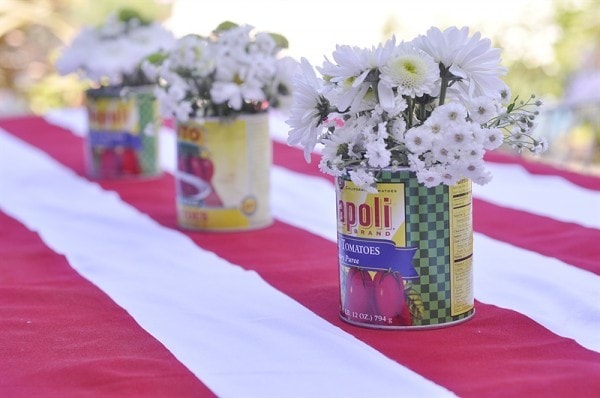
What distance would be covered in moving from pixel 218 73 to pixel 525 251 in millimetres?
577

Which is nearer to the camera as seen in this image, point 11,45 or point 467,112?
point 467,112

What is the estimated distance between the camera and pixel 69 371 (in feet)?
3.51

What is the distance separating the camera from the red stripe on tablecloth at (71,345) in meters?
1.03

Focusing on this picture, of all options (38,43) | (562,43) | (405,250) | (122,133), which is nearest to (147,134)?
(122,133)

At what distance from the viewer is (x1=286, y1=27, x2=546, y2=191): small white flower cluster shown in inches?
43.5

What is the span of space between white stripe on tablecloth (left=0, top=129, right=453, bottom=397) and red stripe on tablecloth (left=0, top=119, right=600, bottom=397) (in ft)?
0.08

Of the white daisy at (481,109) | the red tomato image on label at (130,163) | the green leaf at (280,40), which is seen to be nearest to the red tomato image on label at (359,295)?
the white daisy at (481,109)

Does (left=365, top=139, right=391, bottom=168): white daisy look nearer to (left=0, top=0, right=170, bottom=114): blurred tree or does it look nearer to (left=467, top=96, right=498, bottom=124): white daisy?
(left=467, top=96, right=498, bottom=124): white daisy

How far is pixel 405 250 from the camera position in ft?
3.78

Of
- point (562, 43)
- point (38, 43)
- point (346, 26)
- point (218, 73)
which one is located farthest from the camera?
point (38, 43)

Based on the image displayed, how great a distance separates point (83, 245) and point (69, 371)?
26.2 inches

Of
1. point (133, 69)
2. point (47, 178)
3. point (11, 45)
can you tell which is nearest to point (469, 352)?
point (133, 69)

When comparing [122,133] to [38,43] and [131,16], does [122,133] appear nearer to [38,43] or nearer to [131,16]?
[131,16]

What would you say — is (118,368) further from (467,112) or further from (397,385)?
(467,112)
